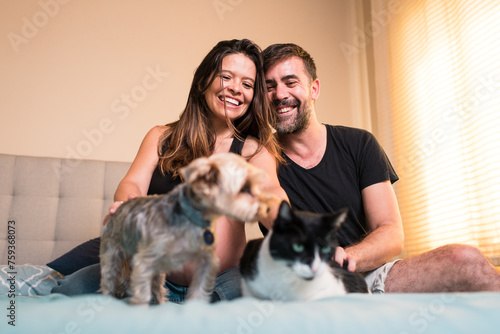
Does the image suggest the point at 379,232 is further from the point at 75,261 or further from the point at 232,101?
the point at 75,261

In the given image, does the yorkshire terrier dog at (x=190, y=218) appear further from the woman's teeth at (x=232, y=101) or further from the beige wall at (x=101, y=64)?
the beige wall at (x=101, y=64)

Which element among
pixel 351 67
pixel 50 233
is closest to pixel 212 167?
pixel 50 233

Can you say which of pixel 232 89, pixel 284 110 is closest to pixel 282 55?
pixel 284 110

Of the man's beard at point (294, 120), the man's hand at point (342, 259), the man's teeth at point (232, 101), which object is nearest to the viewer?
the man's hand at point (342, 259)

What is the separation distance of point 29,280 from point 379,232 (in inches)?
57.6

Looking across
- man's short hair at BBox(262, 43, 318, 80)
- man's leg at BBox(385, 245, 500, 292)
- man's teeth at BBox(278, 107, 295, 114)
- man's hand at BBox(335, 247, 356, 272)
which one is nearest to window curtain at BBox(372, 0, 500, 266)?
man's leg at BBox(385, 245, 500, 292)

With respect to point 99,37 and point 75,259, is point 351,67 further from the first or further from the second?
point 75,259

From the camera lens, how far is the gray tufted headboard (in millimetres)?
2553

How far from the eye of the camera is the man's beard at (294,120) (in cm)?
212

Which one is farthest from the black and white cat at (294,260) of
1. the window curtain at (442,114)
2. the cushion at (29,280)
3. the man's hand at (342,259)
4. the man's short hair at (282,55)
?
the window curtain at (442,114)

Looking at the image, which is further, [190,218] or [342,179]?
[342,179]

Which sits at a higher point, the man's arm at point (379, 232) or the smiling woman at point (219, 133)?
the smiling woman at point (219, 133)

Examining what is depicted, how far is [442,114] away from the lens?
2.66m

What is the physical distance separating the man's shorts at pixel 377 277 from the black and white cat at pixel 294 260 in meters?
0.77
